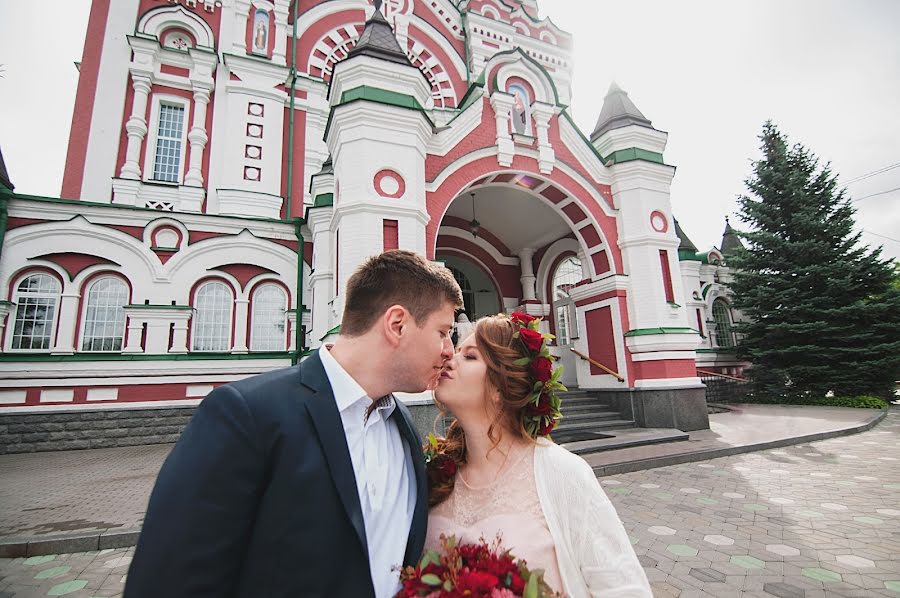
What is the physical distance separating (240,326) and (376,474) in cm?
1030

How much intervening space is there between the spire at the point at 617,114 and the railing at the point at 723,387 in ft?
32.9

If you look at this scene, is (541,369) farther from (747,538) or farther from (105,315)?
(105,315)

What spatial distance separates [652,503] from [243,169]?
13842mm

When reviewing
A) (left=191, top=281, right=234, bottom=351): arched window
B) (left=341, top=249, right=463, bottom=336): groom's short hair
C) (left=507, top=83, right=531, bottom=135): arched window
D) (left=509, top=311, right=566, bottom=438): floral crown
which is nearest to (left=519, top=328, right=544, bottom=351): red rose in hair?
(left=509, top=311, right=566, bottom=438): floral crown

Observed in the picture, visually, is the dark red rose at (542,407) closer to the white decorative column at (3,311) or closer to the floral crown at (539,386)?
the floral crown at (539,386)

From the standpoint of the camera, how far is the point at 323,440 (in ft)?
4.39

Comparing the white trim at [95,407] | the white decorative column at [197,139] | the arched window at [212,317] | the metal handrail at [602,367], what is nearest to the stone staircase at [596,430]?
the metal handrail at [602,367]

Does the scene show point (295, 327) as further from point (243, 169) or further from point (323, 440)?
point (323, 440)

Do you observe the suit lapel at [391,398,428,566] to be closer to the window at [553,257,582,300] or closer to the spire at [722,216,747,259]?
the window at [553,257,582,300]

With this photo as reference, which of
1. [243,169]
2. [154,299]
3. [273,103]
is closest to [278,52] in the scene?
[273,103]

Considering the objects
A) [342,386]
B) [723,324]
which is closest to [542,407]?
[342,386]

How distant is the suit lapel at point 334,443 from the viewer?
1292 mm

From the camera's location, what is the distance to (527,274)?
14.2 metres

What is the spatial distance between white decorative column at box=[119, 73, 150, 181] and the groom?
47.7 ft
